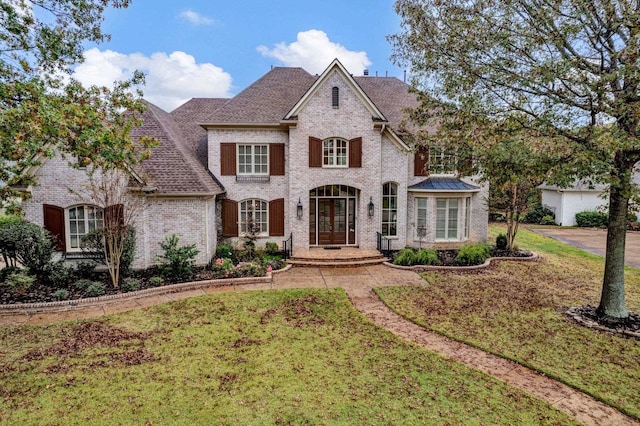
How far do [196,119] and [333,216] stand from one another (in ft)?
31.2

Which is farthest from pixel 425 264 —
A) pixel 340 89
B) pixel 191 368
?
pixel 191 368

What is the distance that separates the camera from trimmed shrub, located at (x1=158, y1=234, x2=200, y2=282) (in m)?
12.3

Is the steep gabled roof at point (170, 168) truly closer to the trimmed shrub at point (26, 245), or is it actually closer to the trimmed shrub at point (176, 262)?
the trimmed shrub at point (176, 262)

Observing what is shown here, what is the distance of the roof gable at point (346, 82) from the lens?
1541 centimetres

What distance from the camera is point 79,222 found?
13.2 meters

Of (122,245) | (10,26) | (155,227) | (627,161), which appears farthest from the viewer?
(155,227)

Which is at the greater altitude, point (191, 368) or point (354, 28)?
point (354, 28)

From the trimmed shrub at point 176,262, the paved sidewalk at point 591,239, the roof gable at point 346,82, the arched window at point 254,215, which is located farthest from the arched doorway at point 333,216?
the paved sidewalk at point 591,239

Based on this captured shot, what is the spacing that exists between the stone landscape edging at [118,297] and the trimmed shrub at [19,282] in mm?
858

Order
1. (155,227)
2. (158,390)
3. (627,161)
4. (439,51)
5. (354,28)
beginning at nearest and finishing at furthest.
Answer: (158,390)
(627,161)
(439,51)
(155,227)
(354,28)

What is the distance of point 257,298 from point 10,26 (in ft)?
27.4

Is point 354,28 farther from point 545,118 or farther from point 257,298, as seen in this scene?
point 257,298

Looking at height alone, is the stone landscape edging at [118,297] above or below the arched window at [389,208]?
below

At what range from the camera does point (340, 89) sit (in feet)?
51.7
